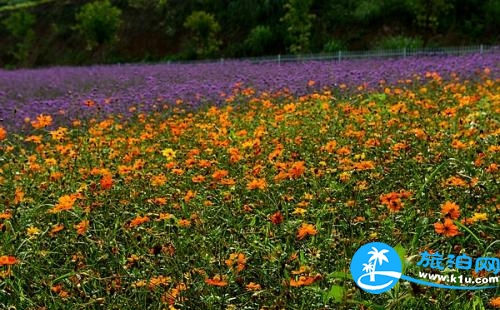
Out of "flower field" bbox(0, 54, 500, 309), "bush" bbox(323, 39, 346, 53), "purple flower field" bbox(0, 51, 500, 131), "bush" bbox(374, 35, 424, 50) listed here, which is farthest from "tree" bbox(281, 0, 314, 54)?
"flower field" bbox(0, 54, 500, 309)

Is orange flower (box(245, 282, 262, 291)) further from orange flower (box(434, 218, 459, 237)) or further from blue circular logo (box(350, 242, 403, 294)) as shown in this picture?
orange flower (box(434, 218, 459, 237))

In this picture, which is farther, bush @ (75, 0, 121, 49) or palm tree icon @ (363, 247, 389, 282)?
bush @ (75, 0, 121, 49)

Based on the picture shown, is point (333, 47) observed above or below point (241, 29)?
below

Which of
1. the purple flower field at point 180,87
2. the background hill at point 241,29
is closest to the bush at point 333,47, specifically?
the background hill at point 241,29

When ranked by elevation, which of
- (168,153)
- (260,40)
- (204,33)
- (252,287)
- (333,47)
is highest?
(204,33)

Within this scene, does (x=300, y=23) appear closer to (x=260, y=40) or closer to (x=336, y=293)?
(x=260, y=40)

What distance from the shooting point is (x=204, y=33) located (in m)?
31.4

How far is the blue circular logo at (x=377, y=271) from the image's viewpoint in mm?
2219

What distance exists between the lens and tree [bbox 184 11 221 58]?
30.8 meters

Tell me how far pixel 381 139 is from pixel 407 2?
77.8 ft

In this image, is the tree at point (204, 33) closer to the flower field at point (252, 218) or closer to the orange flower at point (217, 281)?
the flower field at point (252, 218)
